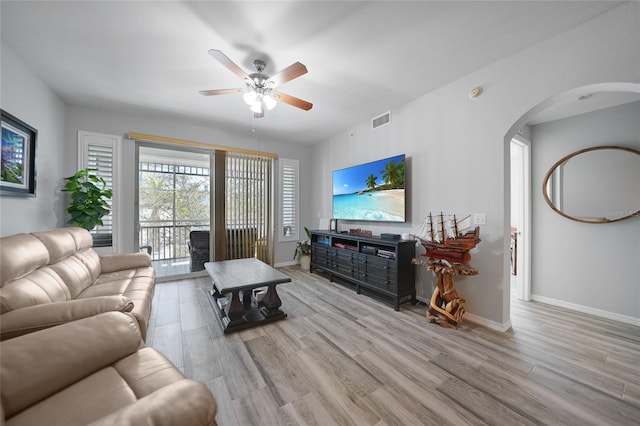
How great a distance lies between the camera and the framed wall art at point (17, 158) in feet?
6.70

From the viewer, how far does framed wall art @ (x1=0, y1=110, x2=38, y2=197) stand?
2.04m

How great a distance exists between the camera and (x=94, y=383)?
37.9 inches

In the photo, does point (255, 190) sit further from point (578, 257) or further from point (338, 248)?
point (578, 257)

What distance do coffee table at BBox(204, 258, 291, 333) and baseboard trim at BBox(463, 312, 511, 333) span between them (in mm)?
1947

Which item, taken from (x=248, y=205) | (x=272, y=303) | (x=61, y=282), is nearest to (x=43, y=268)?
(x=61, y=282)

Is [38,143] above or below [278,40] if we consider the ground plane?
below

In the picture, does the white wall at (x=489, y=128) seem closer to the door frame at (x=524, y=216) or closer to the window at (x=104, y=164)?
the door frame at (x=524, y=216)

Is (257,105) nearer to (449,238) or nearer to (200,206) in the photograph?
(449,238)

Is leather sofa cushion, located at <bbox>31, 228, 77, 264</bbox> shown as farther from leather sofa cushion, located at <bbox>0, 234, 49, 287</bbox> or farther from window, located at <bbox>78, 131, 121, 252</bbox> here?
window, located at <bbox>78, 131, 121, 252</bbox>

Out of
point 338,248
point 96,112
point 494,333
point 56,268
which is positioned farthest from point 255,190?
point 494,333

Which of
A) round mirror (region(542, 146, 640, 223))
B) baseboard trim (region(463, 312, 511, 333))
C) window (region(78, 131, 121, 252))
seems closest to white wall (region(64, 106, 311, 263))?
window (region(78, 131, 121, 252))

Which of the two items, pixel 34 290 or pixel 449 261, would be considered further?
pixel 449 261

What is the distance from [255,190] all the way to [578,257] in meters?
4.81

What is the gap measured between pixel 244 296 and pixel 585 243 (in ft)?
13.2
